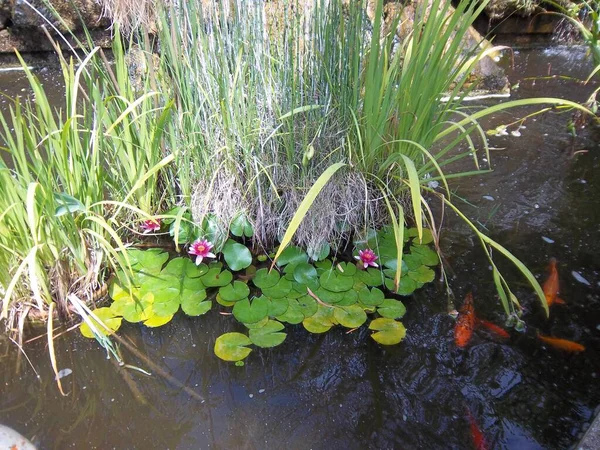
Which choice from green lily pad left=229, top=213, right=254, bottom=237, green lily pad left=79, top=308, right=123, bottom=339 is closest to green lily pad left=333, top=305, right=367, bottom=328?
green lily pad left=229, top=213, right=254, bottom=237

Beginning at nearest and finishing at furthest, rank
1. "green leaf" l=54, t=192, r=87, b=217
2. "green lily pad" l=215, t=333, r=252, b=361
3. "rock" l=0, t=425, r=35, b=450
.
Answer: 1. "rock" l=0, t=425, r=35, b=450
2. "green leaf" l=54, t=192, r=87, b=217
3. "green lily pad" l=215, t=333, r=252, b=361

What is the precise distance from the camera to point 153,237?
1.93 metres

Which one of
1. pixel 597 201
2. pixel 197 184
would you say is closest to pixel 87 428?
pixel 197 184

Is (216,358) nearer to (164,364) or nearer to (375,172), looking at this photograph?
(164,364)

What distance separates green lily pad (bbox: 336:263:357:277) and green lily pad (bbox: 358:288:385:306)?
0.30 feet

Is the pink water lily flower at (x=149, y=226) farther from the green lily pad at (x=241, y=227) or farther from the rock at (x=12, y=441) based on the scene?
the rock at (x=12, y=441)

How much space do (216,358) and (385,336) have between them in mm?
558

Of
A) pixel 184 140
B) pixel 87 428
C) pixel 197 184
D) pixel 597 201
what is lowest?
pixel 87 428

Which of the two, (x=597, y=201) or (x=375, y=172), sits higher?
(x=375, y=172)

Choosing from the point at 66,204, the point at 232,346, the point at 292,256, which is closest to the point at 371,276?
the point at 292,256

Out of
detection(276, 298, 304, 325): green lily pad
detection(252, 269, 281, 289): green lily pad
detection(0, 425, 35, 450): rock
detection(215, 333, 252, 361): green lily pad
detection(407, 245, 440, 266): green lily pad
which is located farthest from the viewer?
detection(407, 245, 440, 266): green lily pad

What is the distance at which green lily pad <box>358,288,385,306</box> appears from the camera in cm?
165

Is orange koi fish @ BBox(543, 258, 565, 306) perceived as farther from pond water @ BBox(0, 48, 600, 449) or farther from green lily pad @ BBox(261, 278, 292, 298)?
green lily pad @ BBox(261, 278, 292, 298)

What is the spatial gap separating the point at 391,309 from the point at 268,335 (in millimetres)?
441
